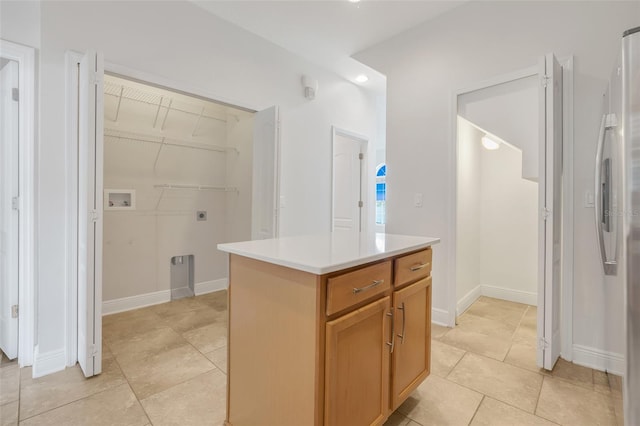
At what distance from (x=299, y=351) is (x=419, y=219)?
216 cm

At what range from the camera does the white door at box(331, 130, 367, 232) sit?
15.2ft

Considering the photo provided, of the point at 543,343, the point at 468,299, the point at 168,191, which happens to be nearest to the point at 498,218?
the point at 468,299

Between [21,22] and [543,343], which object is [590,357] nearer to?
[543,343]

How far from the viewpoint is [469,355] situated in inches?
87.7

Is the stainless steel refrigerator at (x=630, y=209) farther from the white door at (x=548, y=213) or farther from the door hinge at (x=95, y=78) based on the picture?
the door hinge at (x=95, y=78)

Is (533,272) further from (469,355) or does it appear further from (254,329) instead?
(254,329)

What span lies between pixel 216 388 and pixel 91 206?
1345 mm

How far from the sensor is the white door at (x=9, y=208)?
6.64ft

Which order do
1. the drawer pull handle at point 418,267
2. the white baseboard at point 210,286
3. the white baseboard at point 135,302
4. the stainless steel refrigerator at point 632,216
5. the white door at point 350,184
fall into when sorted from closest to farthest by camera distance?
the stainless steel refrigerator at point 632,216 → the drawer pull handle at point 418,267 → the white baseboard at point 135,302 → the white baseboard at point 210,286 → the white door at point 350,184

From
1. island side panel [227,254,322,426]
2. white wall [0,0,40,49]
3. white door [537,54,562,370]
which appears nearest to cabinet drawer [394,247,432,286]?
island side panel [227,254,322,426]

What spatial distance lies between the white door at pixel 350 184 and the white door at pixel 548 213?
2.70 meters

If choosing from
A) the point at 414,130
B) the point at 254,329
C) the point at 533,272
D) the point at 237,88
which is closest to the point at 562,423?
the point at 254,329

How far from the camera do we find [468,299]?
131 inches

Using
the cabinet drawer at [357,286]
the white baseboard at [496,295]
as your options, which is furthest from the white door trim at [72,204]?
the white baseboard at [496,295]
